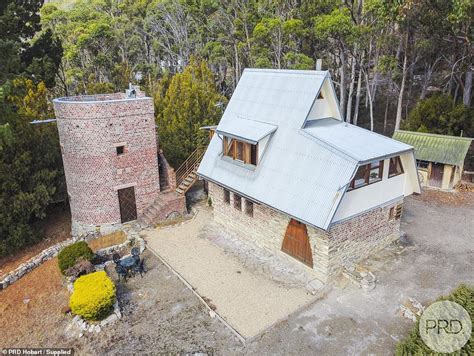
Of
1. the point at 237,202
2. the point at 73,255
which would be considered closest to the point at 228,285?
the point at 237,202

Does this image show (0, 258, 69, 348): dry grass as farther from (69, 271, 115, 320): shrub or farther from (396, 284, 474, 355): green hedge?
(396, 284, 474, 355): green hedge

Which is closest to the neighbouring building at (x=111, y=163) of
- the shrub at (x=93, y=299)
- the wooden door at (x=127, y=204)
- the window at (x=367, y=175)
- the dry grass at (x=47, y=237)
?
the wooden door at (x=127, y=204)

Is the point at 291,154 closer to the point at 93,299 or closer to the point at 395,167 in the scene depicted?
the point at 395,167

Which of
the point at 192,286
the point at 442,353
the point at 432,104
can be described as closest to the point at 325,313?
the point at 442,353

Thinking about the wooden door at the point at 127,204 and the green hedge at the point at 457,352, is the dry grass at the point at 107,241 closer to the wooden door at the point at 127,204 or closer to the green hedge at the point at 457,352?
the wooden door at the point at 127,204

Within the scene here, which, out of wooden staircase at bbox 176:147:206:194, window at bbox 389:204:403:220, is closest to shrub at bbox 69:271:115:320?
wooden staircase at bbox 176:147:206:194

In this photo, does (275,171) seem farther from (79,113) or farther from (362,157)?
(79,113)

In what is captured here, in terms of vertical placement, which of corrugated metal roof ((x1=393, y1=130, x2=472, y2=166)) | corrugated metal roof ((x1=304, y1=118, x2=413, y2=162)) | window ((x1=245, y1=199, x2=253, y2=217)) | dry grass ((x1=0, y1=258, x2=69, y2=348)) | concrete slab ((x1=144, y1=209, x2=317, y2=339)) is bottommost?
dry grass ((x1=0, y1=258, x2=69, y2=348))

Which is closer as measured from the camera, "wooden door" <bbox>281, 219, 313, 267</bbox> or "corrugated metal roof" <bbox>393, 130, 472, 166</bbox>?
"wooden door" <bbox>281, 219, 313, 267</bbox>
